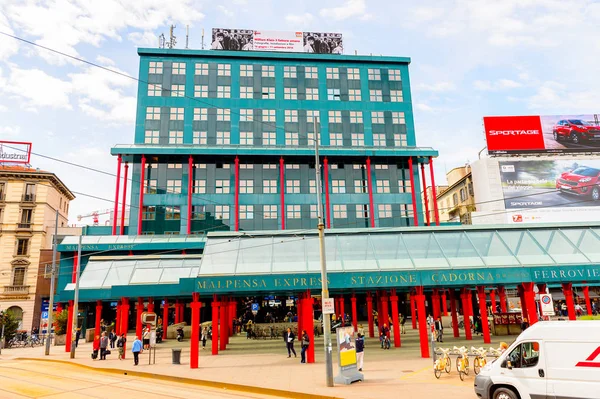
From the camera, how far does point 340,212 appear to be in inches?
2255

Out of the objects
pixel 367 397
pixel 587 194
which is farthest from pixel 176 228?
pixel 587 194

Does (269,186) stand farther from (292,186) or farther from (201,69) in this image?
(201,69)

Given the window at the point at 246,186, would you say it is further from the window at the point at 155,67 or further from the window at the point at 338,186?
the window at the point at 155,67

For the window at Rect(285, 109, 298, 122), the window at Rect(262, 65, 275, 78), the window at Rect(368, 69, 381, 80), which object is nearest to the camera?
the window at Rect(285, 109, 298, 122)

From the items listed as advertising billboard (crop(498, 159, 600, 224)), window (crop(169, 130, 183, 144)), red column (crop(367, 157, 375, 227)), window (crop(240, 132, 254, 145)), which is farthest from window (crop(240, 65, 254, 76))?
advertising billboard (crop(498, 159, 600, 224))

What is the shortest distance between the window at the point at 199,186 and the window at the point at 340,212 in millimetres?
17456

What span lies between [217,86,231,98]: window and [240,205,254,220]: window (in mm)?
16767

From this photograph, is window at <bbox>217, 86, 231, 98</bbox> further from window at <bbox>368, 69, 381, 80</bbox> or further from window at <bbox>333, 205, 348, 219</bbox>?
window at <bbox>333, 205, 348, 219</bbox>

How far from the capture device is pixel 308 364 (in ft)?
→ 74.3

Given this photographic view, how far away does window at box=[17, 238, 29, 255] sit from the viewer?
57469mm

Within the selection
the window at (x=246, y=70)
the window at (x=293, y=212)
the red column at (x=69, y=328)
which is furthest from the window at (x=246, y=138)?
the red column at (x=69, y=328)

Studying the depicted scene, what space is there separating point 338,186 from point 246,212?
12974mm

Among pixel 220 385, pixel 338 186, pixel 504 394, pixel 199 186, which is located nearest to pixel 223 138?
pixel 199 186

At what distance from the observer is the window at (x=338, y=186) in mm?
58375
